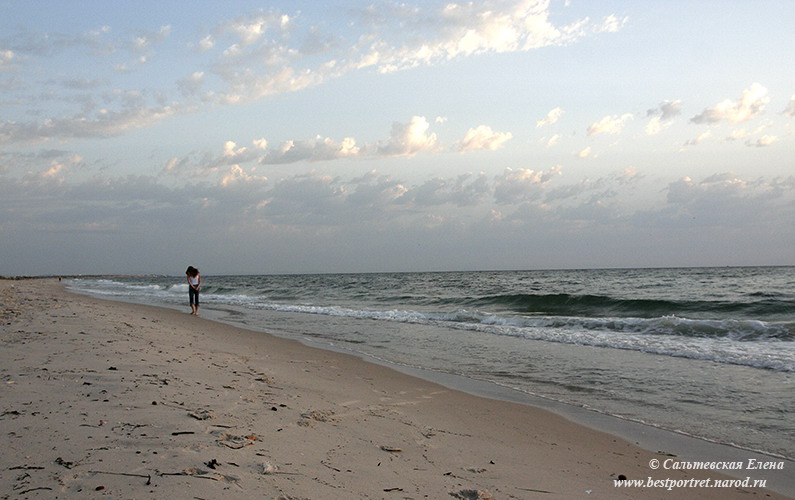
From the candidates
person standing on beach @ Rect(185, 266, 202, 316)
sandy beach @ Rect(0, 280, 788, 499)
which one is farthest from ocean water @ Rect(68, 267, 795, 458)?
person standing on beach @ Rect(185, 266, 202, 316)

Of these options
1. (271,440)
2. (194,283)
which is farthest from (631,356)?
(194,283)

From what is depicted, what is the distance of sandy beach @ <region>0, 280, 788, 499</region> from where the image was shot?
121 inches

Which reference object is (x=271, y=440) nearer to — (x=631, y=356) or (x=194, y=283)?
(x=631, y=356)

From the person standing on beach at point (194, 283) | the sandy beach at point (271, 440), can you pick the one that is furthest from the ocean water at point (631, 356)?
the person standing on beach at point (194, 283)

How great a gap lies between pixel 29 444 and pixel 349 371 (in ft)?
17.7

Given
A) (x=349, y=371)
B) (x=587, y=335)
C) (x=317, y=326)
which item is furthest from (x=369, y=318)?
(x=349, y=371)

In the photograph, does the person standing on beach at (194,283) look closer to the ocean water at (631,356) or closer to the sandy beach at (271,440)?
the ocean water at (631,356)

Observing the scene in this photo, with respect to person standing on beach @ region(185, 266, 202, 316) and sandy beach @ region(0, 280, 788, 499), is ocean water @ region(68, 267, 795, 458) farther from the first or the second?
person standing on beach @ region(185, 266, 202, 316)

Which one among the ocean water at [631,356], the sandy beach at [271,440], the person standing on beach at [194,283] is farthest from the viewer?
the person standing on beach at [194,283]

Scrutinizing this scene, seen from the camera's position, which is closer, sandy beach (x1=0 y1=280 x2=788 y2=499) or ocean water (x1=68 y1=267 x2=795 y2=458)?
sandy beach (x1=0 y1=280 x2=788 y2=499)

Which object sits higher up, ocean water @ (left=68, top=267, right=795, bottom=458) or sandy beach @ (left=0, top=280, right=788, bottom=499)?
sandy beach @ (left=0, top=280, right=788, bottom=499)

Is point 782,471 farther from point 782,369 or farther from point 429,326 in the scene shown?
point 429,326

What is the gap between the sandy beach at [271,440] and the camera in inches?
121

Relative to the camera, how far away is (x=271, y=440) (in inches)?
157
